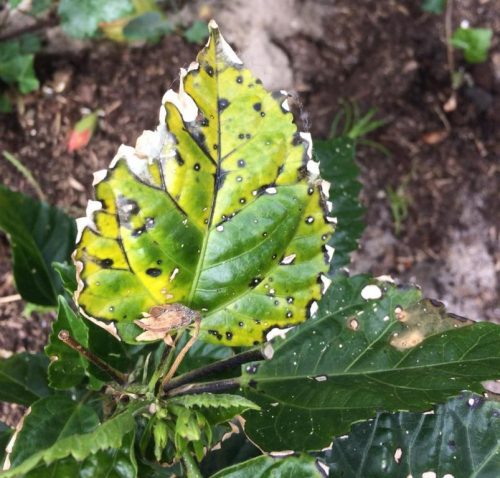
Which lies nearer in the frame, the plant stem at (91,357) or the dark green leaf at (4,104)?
the plant stem at (91,357)

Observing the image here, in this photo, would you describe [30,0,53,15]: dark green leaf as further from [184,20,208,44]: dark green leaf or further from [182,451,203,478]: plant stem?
[182,451,203,478]: plant stem

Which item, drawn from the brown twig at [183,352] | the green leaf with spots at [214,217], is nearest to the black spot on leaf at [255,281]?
the green leaf with spots at [214,217]

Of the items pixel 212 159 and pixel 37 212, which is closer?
pixel 212 159

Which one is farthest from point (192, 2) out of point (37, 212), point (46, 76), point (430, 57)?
point (37, 212)

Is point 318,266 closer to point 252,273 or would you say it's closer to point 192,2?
point 252,273

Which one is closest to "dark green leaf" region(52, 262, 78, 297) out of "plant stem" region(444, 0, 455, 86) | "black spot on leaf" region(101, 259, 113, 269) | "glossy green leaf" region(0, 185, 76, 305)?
"black spot on leaf" region(101, 259, 113, 269)

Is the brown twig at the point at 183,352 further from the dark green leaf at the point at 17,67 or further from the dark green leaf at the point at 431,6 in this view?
the dark green leaf at the point at 431,6
